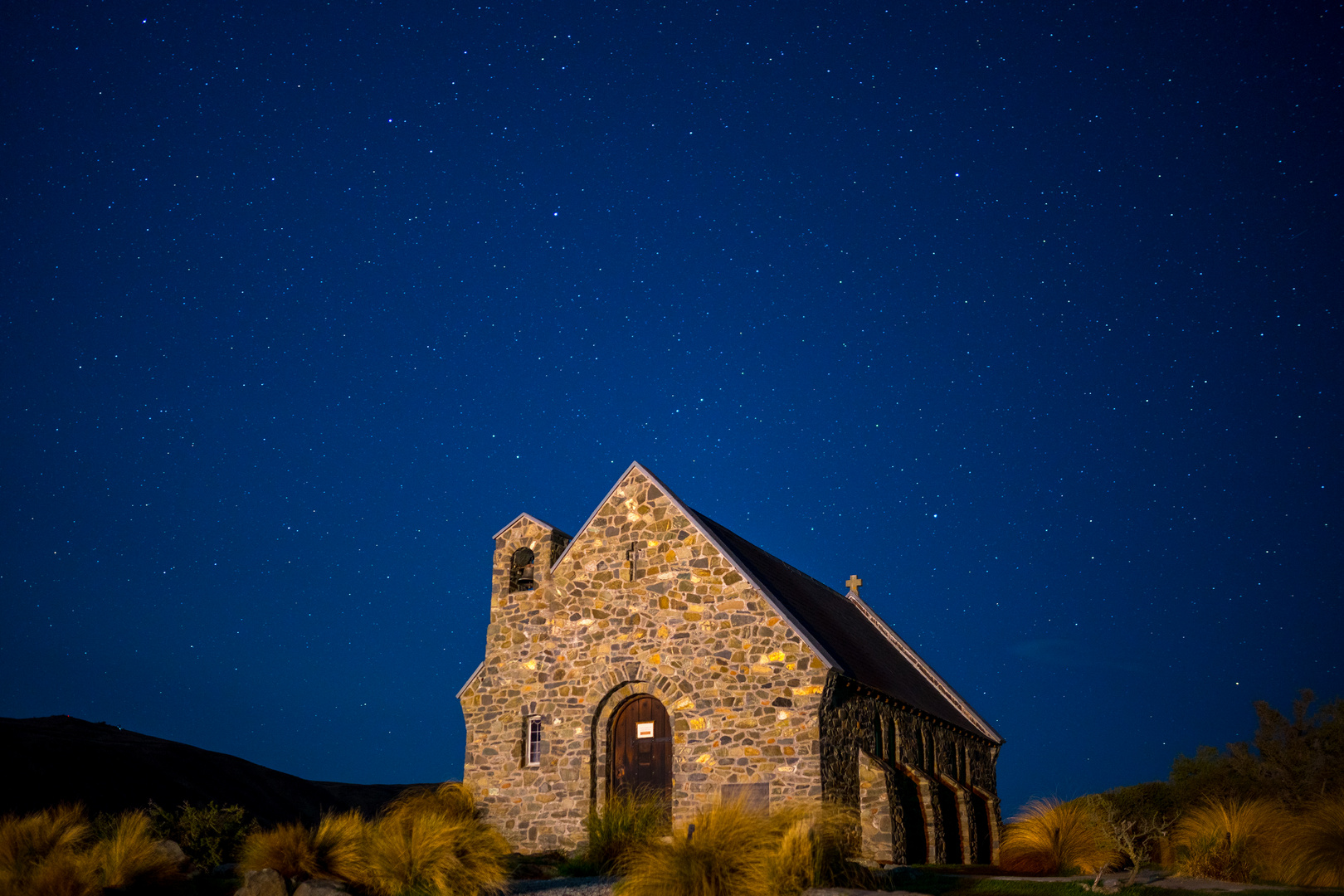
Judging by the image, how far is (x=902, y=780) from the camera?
21.9 m

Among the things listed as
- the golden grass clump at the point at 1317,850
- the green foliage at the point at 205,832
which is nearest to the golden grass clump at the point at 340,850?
the green foliage at the point at 205,832

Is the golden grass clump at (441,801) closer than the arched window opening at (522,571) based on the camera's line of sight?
Yes

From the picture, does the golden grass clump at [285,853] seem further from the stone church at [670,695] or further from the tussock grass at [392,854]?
the stone church at [670,695]

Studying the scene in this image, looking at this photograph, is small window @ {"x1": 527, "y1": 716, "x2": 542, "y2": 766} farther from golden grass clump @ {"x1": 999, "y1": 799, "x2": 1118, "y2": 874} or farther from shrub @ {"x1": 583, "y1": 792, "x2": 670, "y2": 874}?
golden grass clump @ {"x1": 999, "y1": 799, "x2": 1118, "y2": 874}

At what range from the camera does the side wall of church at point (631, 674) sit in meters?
19.5

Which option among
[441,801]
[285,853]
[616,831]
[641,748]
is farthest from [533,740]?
[285,853]

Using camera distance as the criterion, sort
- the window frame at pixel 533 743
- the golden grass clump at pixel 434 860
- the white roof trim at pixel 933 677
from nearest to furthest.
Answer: the golden grass clump at pixel 434 860 → the window frame at pixel 533 743 → the white roof trim at pixel 933 677

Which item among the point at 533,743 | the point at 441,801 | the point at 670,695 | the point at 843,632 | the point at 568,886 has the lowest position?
the point at 568,886

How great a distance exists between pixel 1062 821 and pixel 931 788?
4130mm

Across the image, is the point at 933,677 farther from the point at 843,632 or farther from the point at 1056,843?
the point at 1056,843

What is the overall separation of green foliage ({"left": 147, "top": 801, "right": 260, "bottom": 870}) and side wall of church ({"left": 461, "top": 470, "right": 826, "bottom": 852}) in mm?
5132

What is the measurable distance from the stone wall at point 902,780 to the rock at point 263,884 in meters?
9.79

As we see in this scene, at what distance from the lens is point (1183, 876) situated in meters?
15.2

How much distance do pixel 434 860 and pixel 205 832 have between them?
741 cm
